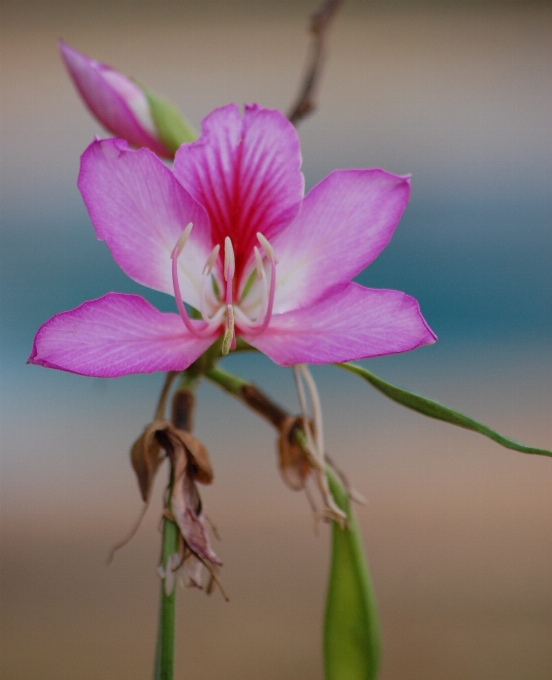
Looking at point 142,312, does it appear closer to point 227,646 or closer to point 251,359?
point 227,646

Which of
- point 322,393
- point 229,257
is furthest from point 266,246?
point 322,393

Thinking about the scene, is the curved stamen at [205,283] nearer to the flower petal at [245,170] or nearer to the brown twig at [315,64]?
the flower petal at [245,170]

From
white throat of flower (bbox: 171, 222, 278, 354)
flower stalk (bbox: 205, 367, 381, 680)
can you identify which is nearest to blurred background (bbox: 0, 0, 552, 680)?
flower stalk (bbox: 205, 367, 381, 680)

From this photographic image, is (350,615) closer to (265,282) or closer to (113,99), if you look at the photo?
(265,282)

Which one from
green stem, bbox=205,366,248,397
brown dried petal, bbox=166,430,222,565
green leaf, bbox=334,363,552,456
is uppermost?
green stem, bbox=205,366,248,397

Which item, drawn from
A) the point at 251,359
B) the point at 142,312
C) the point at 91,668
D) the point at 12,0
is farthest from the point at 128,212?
the point at 12,0

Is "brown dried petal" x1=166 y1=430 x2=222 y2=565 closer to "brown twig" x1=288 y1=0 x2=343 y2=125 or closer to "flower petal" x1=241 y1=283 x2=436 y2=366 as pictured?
"flower petal" x1=241 y1=283 x2=436 y2=366
